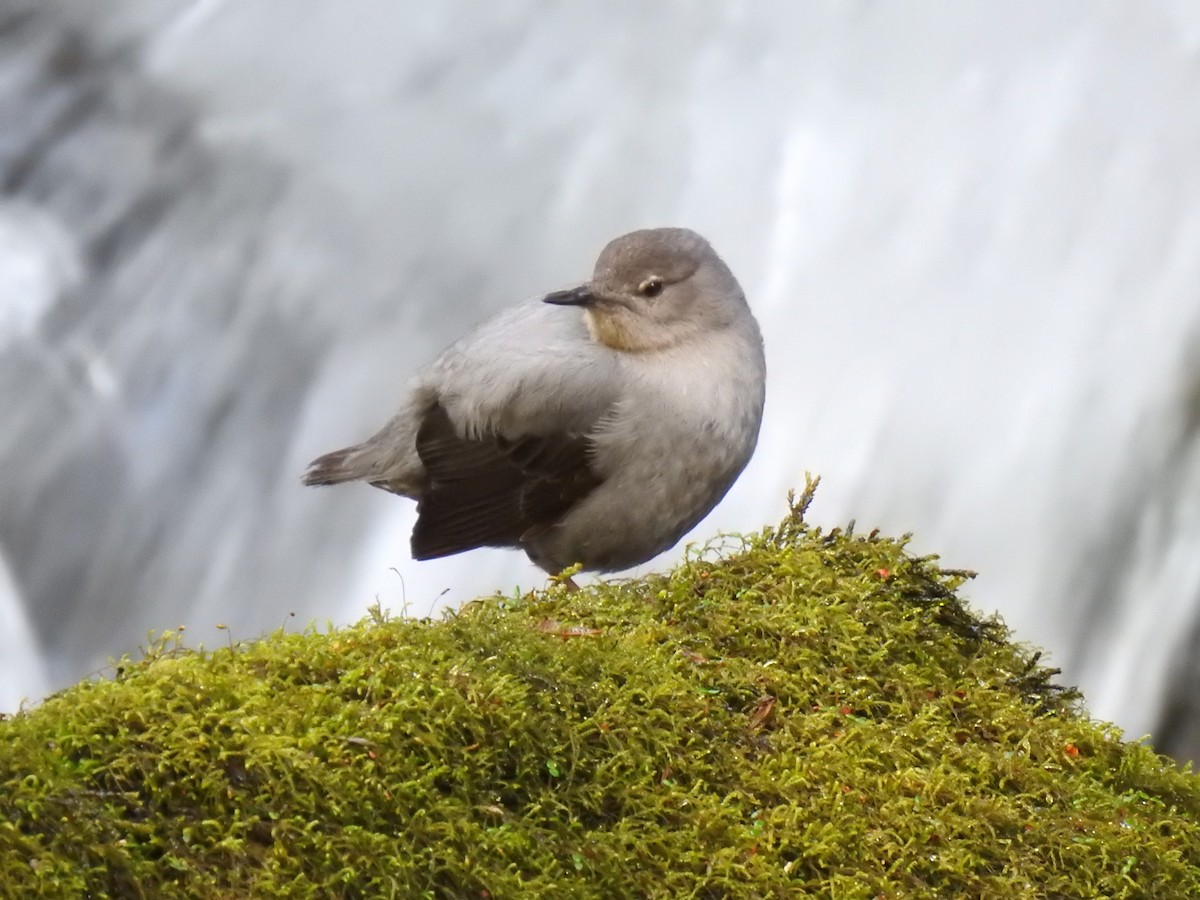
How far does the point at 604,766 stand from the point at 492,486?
6.36 feet

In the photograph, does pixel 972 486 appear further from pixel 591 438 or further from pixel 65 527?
pixel 65 527

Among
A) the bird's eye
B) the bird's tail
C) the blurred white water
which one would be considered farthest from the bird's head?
the blurred white water

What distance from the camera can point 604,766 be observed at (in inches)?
68.0

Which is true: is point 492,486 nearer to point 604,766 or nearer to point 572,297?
point 572,297

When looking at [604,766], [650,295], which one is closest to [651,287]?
[650,295]

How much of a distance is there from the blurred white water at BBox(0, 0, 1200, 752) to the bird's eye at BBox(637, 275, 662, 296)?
239cm

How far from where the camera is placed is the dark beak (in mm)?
3430

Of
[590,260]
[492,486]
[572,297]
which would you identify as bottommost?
[492,486]

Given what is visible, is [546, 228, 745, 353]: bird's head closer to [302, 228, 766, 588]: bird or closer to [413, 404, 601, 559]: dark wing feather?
[302, 228, 766, 588]: bird

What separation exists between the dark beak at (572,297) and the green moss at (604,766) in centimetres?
111

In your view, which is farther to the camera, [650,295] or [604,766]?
[650,295]

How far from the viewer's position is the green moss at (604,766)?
4.57 feet

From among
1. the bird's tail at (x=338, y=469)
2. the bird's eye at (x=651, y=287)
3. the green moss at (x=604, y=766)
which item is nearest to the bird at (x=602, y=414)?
the bird's eye at (x=651, y=287)

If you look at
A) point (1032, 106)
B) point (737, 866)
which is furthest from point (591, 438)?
point (1032, 106)
